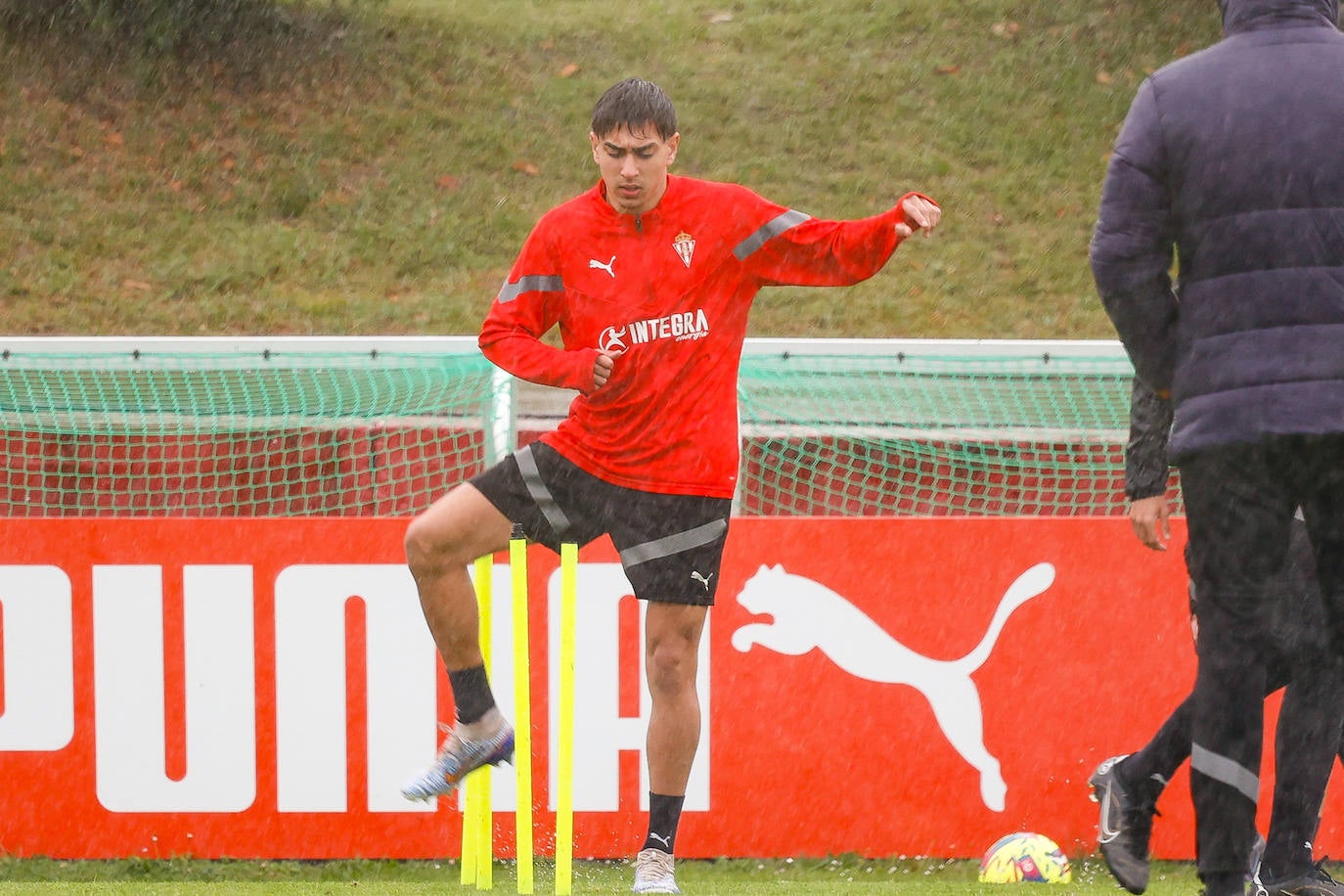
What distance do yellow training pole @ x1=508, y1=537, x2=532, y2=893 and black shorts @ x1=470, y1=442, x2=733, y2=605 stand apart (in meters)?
0.22

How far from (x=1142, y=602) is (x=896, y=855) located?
1242 mm

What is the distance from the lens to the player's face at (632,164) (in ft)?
13.1

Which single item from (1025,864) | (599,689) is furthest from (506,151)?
(1025,864)

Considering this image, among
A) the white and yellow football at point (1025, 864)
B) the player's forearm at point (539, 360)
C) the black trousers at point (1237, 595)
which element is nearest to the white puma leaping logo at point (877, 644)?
the white and yellow football at point (1025, 864)

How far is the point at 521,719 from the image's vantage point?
4.38 metres

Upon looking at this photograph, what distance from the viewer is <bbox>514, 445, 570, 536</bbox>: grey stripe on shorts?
402 cm

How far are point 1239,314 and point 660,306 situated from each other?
5.47 feet

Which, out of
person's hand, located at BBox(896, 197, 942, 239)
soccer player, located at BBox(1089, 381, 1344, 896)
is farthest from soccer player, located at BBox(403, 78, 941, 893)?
soccer player, located at BBox(1089, 381, 1344, 896)

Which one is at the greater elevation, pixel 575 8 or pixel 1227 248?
pixel 575 8

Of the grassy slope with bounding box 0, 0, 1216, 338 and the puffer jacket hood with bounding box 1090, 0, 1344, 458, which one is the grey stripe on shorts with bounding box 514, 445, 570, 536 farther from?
the grassy slope with bounding box 0, 0, 1216, 338

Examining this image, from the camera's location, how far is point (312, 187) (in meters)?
9.86

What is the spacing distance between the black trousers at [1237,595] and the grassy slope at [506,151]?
19.0 ft

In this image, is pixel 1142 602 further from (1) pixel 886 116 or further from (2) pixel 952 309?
(1) pixel 886 116

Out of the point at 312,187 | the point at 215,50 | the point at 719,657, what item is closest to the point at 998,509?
the point at 719,657
